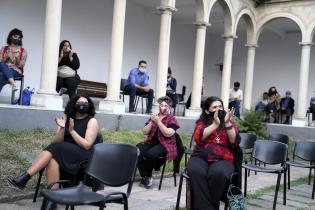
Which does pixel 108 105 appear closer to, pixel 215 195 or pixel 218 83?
pixel 215 195

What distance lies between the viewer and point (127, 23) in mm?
15852

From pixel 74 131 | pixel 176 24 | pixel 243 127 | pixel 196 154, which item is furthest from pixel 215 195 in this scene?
pixel 176 24

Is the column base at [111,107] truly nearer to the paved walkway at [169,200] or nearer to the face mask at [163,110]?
the paved walkway at [169,200]

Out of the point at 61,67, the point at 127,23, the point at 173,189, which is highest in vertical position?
the point at 127,23

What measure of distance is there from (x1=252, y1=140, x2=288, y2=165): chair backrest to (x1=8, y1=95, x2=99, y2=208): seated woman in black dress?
2849mm

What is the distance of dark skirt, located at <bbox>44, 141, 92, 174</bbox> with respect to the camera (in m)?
4.63

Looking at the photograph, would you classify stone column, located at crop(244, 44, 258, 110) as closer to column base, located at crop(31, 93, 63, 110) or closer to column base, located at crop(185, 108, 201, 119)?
column base, located at crop(185, 108, 201, 119)

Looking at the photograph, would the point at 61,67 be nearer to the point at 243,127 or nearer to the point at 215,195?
the point at 215,195

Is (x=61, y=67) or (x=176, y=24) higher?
(x=176, y=24)

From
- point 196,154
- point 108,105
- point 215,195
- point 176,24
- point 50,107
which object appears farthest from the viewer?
point 176,24

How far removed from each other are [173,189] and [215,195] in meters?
2.08

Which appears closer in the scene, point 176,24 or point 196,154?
point 196,154

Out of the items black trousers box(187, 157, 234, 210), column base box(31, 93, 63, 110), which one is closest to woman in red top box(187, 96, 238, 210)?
black trousers box(187, 157, 234, 210)

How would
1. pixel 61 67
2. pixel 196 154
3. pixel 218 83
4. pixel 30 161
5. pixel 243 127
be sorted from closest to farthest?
1. pixel 196 154
2. pixel 30 161
3. pixel 61 67
4. pixel 243 127
5. pixel 218 83
